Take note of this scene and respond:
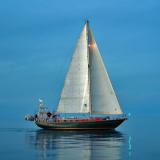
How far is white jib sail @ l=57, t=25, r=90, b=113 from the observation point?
8794 cm

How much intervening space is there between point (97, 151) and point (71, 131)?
109 feet

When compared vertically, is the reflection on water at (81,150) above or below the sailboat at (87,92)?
below

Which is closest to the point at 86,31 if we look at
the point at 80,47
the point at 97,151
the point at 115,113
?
the point at 80,47

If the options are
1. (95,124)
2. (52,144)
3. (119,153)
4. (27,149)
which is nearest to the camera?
(119,153)

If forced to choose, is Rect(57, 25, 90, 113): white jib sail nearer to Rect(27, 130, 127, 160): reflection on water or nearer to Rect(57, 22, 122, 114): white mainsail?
Rect(57, 22, 122, 114): white mainsail

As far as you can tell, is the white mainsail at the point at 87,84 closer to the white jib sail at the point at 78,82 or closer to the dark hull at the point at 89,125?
the white jib sail at the point at 78,82

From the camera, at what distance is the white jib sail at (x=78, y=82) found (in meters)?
87.9

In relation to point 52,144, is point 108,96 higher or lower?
higher

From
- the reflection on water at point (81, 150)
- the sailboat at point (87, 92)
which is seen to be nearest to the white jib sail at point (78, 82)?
the sailboat at point (87, 92)

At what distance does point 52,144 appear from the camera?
65938 millimetres

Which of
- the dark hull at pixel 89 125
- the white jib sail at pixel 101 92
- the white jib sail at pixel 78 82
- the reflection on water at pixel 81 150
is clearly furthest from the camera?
the white jib sail at pixel 78 82

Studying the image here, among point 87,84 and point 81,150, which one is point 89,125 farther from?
point 81,150

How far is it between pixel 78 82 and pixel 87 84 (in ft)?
5.42

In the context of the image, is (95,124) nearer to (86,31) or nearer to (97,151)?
(86,31)
